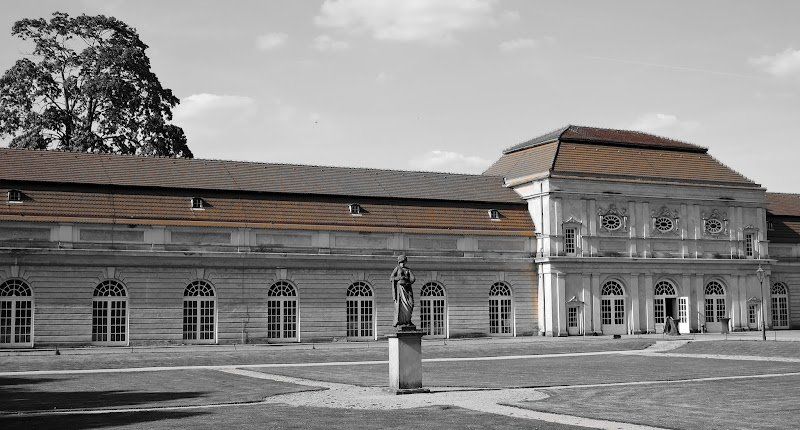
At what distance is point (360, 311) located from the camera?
5328 centimetres

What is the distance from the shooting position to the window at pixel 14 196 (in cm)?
4669

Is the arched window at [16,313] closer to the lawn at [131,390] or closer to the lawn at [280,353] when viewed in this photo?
the lawn at [280,353]

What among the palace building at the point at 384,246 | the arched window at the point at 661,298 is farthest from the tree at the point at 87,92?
the arched window at the point at 661,298

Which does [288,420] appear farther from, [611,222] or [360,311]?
[611,222]

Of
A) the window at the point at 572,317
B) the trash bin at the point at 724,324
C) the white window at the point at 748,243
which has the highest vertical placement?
the white window at the point at 748,243

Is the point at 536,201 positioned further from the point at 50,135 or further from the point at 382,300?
the point at 50,135

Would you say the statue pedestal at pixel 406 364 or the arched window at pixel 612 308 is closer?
the statue pedestal at pixel 406 364

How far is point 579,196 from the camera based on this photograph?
58094 mm

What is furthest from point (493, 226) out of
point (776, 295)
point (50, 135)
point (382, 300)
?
point (50, 135)

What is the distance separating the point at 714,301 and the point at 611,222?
890 cm

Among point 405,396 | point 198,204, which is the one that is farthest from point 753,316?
point 405,396

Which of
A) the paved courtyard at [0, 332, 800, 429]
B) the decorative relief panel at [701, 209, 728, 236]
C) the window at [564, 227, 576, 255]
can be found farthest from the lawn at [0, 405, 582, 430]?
the decorative relief panel at [701, 209, 728, 236]

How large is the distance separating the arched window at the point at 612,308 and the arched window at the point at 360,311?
14343 millimetres

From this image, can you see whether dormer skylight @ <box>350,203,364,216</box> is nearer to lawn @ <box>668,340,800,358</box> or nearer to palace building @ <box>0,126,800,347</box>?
palace building @ <box>0,126,800,347</box>
